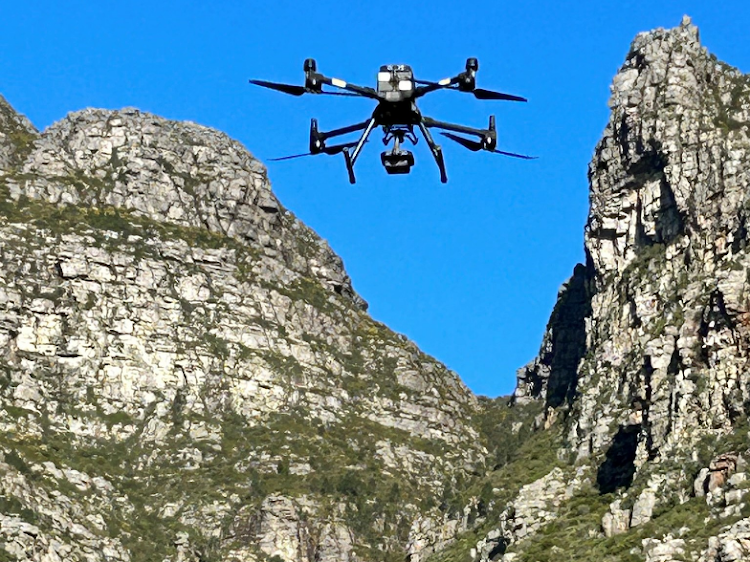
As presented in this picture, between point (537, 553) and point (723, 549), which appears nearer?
point (723, 549)

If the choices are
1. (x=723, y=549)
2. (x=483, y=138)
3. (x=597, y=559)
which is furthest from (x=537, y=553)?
(x=483, y=138)

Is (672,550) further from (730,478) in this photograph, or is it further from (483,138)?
(483,138)

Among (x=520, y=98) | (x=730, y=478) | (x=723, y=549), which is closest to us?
(x=520, y=98)

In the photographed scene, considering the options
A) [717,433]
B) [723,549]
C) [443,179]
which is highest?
[717,433]

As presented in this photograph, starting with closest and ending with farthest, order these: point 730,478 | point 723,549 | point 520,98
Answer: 1. point 520,98
2. point 723,549
3. point 730,478
